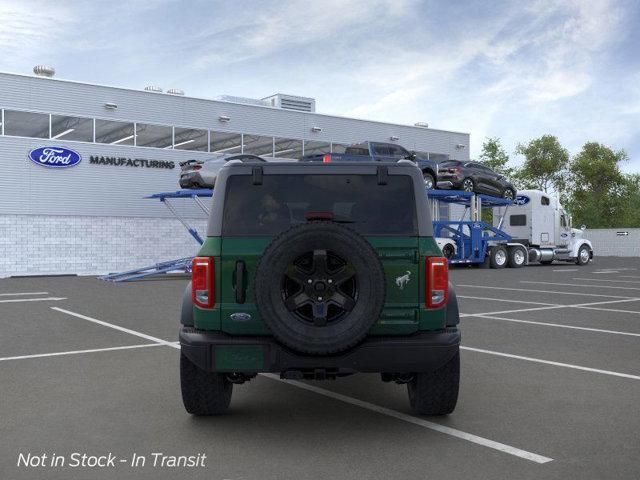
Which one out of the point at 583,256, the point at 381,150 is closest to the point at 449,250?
the point at 381,150

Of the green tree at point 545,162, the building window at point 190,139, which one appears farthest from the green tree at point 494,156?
the building window at point 190,139

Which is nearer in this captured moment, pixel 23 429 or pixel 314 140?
pixel 23 429

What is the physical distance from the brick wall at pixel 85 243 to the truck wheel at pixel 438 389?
79.6 ft

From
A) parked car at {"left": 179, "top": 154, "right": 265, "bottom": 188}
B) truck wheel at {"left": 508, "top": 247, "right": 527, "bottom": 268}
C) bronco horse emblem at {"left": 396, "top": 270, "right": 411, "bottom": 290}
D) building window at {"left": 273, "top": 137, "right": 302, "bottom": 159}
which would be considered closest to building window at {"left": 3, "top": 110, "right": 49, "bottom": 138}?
parked car at {"left": 179, "top": 154, "right": 265, "bottom": 188}

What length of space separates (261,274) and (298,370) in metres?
0.71

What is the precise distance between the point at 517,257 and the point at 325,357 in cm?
2760

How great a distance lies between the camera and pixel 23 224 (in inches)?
1040

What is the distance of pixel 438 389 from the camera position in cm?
515

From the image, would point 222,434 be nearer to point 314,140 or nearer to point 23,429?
Result: point 23,429

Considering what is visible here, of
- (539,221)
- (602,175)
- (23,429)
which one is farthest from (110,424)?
(602,175)

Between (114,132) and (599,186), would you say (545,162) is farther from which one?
(114,132)

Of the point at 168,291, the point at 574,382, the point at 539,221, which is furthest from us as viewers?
the point at 539,221

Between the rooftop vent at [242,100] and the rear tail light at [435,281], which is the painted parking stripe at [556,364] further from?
the rooftop vent at [242,100]

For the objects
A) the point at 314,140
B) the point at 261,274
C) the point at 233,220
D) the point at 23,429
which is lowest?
the point at 23,429
